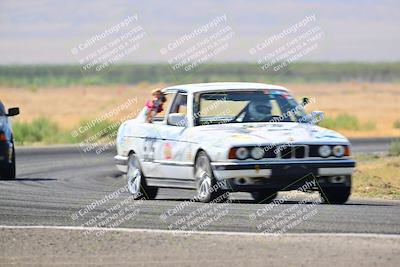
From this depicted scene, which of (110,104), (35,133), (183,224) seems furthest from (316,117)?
(110,104)

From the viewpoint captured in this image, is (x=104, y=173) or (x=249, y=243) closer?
(x=249, y=243)

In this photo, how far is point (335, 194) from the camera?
1703 cm

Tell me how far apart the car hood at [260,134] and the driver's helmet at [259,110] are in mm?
327

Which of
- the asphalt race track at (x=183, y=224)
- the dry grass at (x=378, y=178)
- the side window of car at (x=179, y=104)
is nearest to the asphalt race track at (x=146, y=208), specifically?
the asphalt race track at (x=183, y=224)

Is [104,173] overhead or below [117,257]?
below

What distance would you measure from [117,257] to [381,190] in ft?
33.1

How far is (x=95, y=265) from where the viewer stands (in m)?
11.4

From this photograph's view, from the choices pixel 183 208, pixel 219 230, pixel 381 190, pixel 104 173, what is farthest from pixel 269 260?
pixel 104 173

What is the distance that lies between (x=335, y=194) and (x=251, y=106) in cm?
177

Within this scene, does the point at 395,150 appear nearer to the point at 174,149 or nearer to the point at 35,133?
the point at 174,149

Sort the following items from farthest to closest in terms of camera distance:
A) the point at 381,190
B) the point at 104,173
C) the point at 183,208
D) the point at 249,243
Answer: the point at 104,173 → the point at 381,190 → the point at 183,208 → the point at 249,243

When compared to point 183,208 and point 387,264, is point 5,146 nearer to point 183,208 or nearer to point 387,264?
point 183,208

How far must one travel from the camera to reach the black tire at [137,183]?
1875 centimetres

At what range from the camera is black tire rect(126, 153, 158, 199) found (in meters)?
18.8
